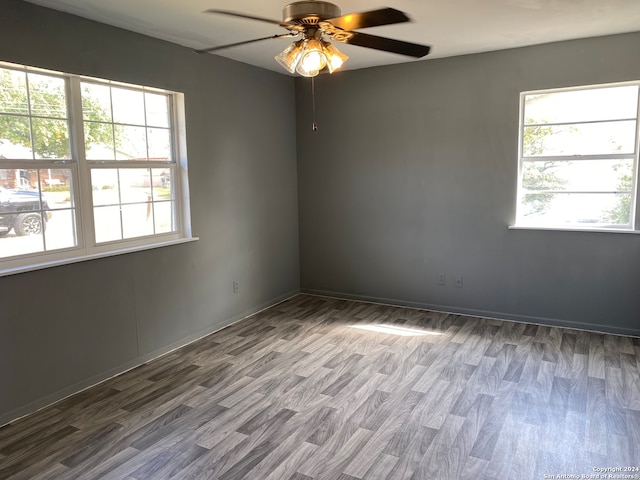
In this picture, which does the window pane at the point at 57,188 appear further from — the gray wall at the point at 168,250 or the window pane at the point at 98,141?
the gray wall at the point at 168,250

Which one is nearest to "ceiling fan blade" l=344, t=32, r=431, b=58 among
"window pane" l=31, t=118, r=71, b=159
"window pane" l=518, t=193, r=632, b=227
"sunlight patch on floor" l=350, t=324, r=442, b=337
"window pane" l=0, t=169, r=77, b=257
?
"window pane" l=31, t=118, r=71, b=159

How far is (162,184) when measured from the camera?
3957 mm

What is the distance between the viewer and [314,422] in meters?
2.81

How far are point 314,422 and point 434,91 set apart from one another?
3.37 metres

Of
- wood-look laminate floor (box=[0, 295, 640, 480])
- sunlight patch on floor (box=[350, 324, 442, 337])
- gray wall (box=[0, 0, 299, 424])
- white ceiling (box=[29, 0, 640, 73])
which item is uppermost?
white ceiling (box=[29, 0, 640, 73])

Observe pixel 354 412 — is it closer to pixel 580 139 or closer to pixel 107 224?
pixel 107 224

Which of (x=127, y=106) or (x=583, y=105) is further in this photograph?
(x=583, y=105)

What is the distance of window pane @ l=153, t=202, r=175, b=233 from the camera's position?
392cm

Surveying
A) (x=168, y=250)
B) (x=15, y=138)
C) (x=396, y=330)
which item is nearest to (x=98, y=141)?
(x=15, y=138)

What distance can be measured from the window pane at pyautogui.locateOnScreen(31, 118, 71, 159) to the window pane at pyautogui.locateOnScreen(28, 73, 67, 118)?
52mm

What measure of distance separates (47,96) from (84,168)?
0.51 m

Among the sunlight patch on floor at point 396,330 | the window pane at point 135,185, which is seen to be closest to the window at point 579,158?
the sunlight patch on floor at point 396,330

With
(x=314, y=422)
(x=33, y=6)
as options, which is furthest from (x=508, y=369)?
(x=33, y=6)

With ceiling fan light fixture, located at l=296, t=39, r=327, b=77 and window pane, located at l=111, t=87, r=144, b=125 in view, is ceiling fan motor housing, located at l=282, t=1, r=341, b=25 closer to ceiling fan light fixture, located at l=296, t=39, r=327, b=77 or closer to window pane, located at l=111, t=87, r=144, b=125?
ceiling fan light fixture, located at l=296, t=39, r=327, b=77
